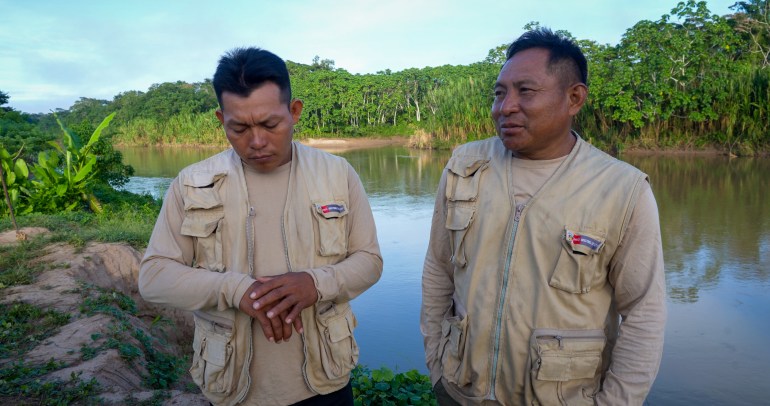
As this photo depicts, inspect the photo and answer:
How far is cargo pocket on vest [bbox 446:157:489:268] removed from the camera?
1.59 m

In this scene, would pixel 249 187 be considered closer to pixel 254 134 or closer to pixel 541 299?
pixel 254 134

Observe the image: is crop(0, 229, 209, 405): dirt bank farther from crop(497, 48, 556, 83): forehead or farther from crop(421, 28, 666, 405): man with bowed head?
crop(497, 48, 556, 83): forehead

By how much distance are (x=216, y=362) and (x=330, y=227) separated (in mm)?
512

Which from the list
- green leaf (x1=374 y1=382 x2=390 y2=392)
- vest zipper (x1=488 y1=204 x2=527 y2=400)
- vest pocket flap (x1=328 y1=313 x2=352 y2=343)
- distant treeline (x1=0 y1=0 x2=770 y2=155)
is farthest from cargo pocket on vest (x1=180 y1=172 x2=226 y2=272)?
distant treeline (x1=0 y1=0 x2=770 y2=155)

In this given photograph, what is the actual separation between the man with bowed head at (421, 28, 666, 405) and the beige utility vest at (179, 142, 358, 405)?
343 mm

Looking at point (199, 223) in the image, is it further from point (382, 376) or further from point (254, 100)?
point (382, 376)

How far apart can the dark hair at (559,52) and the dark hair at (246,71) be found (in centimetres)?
68

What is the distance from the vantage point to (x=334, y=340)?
65.6 inches

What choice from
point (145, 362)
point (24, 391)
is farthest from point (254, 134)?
point (145, 362)

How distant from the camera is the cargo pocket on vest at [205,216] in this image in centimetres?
162

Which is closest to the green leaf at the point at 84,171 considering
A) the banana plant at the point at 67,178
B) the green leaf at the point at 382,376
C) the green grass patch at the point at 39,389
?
the banana plant at the point at 67,178

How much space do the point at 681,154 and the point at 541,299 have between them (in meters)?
16.9

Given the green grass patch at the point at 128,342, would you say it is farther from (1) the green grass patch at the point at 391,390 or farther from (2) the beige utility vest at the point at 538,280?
(2) the beige utility vest at the point at 538,280

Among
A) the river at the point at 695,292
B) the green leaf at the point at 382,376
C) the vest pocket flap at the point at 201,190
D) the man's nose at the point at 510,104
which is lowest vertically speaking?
the river at the point at 695,292
